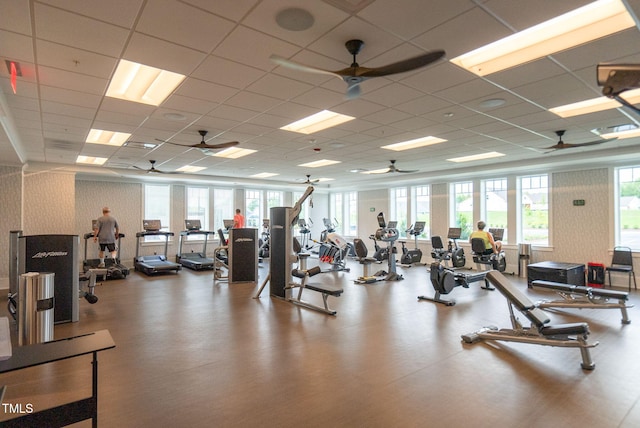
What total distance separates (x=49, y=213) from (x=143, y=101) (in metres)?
6.43

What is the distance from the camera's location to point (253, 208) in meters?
13.3

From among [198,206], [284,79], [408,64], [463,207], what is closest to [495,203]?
[463,207]

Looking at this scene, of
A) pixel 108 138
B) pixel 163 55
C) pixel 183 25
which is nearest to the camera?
pixel 183 25

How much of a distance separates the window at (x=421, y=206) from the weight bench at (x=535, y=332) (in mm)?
7364

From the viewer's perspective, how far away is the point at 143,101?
4.31 metres

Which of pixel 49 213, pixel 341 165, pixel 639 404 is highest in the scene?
pixel 341 165

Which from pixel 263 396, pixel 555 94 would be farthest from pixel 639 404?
pixel 555 94

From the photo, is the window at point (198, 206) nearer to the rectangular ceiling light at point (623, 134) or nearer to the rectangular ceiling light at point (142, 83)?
the rectangular ceiling light at point (142, 83)

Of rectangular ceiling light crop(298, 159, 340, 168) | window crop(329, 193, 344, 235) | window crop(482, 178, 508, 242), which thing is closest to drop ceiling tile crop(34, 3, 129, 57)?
rectangular ceiling light crop(298, 159, 340, 168)

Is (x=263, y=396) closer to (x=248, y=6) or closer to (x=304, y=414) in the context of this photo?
(x=304, y=414)

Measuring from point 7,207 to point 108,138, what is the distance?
3286 millimetres

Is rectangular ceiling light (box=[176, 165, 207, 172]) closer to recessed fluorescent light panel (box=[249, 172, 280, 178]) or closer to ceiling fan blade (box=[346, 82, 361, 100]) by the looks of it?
recessed fluorescent light panel (box=[249, 172, 280, 178])

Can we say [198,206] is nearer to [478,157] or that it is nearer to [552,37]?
[478,157]

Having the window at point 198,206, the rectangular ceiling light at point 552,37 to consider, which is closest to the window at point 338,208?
the window at point 198,206
